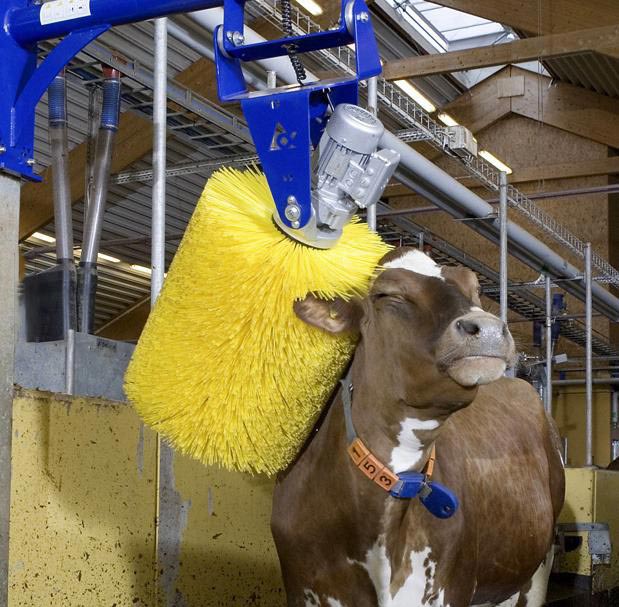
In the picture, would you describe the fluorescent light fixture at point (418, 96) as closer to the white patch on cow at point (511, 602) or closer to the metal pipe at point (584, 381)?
the metal pipe at point (584, 381)

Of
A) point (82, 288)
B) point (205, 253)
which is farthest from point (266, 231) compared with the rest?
point (82, 288)

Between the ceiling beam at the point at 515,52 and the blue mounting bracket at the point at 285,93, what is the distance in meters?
6.66

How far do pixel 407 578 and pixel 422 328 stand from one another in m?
0.62

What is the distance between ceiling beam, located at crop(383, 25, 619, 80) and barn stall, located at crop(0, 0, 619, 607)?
0.7 inches

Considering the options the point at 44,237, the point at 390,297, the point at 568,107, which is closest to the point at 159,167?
the point at 390,297

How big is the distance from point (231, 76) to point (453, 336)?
0.75 m

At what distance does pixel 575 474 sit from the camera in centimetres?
633

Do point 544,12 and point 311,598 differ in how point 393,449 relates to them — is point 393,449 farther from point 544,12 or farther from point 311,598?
point 544,12

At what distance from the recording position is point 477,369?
2127 mm

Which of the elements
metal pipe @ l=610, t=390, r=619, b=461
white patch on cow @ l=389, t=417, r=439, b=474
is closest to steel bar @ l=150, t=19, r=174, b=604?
white patch on cow @ l=389, t=417, r=439, b=474

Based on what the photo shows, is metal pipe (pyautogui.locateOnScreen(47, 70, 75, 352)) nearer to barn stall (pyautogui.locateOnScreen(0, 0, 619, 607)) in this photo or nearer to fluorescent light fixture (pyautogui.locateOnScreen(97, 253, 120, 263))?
barn stall (pyautogui.locateOnScreen(0, 0, 619, 607))

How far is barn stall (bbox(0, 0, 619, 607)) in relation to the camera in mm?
2480

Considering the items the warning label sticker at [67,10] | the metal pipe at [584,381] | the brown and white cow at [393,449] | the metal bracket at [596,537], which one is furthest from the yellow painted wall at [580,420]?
the warning label sticker at [67,10]

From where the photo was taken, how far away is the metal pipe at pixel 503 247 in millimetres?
5598
